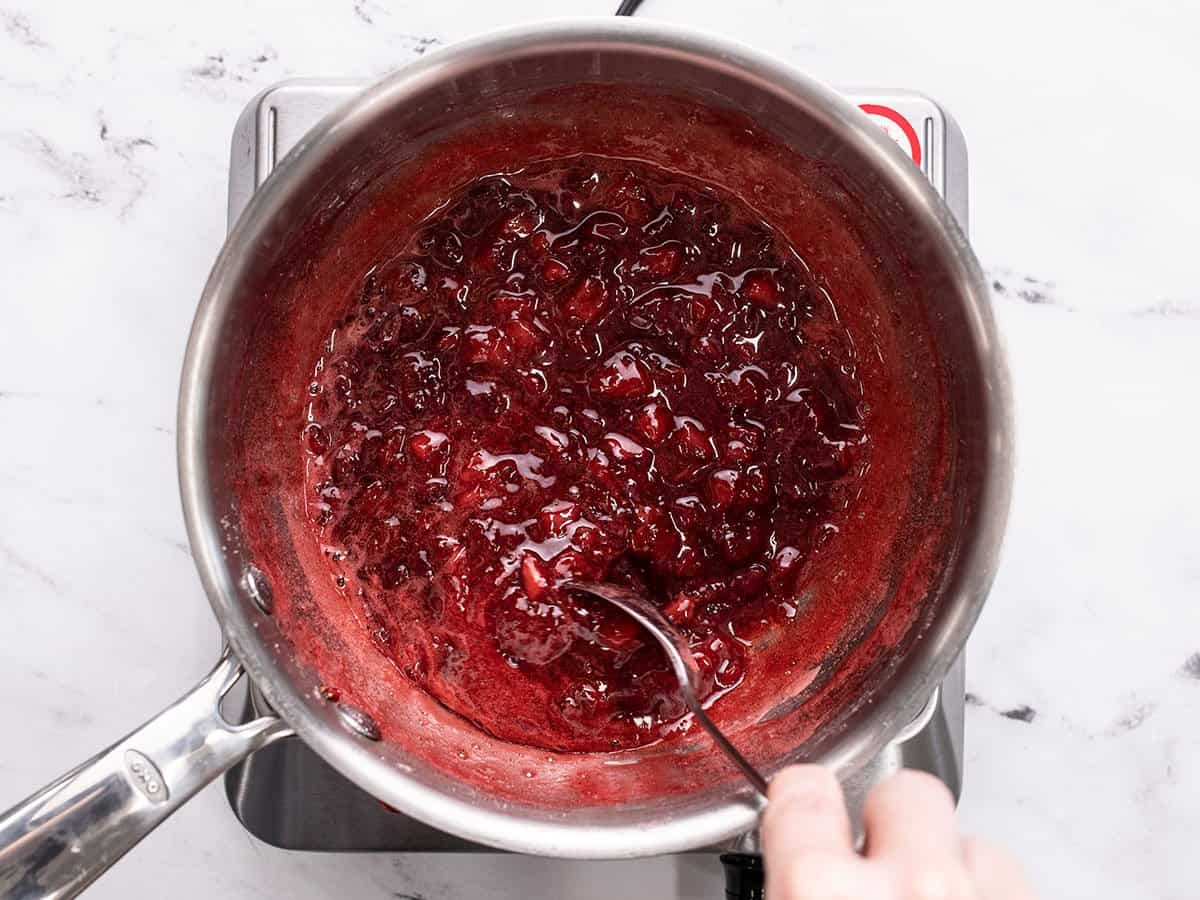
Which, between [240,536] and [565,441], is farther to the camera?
[565,441]

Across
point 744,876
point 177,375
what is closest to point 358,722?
point 744,876

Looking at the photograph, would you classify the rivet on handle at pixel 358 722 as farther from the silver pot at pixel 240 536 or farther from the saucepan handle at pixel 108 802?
the saucepan handle at pixel 108 802

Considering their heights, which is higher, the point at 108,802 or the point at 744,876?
the point at 108,802

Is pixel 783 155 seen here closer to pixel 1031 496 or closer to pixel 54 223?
pixel 1031 496

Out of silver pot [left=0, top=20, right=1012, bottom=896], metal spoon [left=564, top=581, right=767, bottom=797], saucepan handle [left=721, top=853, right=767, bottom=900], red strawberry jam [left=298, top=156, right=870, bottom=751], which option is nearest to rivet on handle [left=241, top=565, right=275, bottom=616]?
silver pot [left=0, top=20, right=1012, bottom=896]

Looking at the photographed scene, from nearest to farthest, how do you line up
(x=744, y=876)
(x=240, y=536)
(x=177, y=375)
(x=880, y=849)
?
(x=880, y=849), (x=240, y=536), (x=744, y=876), (x=177, y=375)

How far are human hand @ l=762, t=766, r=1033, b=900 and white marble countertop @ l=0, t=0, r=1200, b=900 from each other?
0.63 m

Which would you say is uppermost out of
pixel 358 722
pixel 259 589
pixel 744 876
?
pixel 259 589

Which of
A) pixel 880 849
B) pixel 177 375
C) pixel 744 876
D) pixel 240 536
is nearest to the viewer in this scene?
pixel 880 849

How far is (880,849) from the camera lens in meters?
0.83

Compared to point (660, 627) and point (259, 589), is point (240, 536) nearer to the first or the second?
point (259, 589)

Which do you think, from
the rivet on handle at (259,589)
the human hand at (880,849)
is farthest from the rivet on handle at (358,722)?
the human hand at (880,849)

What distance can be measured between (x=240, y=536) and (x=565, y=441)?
1.16 ft

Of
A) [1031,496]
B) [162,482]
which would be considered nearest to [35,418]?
[162,482]
